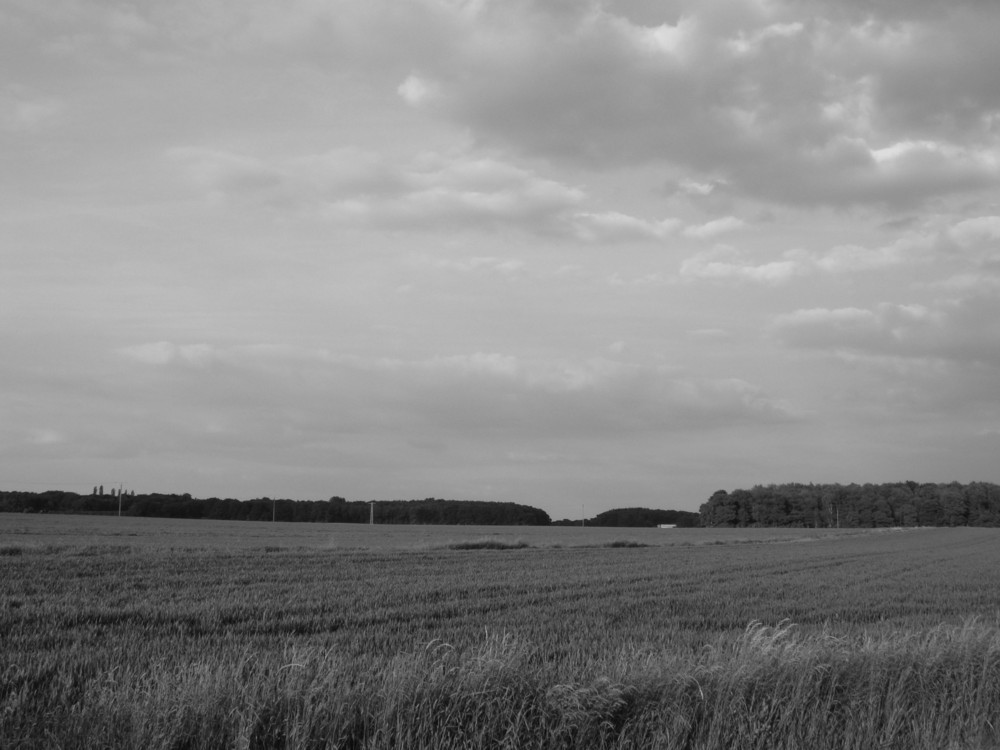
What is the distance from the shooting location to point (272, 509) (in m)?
174

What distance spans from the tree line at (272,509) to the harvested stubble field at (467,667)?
150 meters

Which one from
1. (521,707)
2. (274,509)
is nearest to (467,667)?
(521,707)

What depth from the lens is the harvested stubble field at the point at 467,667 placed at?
21.3ft

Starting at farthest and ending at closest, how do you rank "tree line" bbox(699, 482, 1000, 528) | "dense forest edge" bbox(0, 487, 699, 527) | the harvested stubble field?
"tree line" bbox(699, 482, 1000, 528) < "dense forest edge" bbox(0, 487, 699, 527) < the harvested stubble field

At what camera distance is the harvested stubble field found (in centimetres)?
650

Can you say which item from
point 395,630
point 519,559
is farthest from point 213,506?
point 395,630

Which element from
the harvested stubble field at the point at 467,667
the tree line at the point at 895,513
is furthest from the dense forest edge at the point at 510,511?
the harvested stubble field at the point at 467,667

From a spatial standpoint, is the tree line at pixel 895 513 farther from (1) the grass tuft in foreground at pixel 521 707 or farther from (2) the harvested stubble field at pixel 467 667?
(1) the grass tuft in foreground at pixel 521 707

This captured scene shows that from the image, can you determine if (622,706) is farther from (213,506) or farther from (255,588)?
(213,506)

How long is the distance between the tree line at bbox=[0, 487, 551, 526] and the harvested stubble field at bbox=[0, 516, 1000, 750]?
149989mm

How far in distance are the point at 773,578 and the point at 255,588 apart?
19.8 meters

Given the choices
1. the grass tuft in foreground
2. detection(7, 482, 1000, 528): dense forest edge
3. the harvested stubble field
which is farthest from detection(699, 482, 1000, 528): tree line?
the grass tuft in foreground

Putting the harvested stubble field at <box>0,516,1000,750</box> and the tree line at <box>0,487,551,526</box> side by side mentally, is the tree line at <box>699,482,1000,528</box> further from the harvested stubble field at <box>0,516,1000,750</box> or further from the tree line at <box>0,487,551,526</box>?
the harvested stubble field at <box>0,516,1000,750</box>

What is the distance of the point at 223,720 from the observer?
631cm
